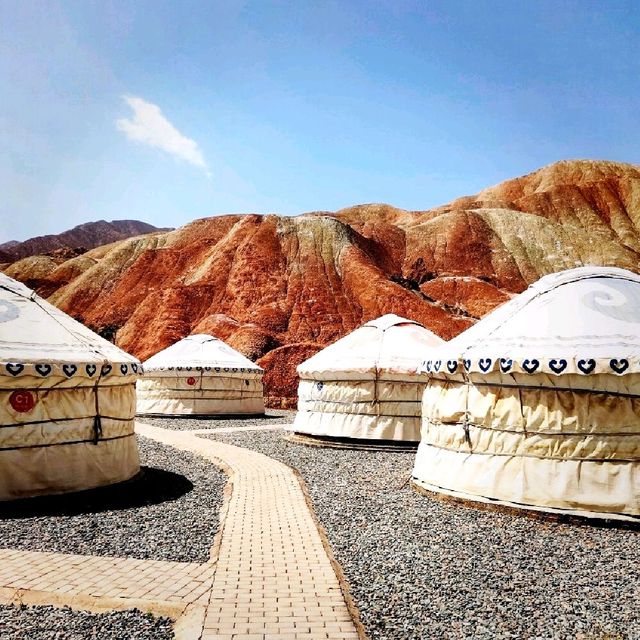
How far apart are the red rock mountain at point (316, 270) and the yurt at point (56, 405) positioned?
15.7 meters

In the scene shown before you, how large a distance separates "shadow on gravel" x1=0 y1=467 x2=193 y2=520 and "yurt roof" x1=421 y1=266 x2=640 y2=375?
298 cm

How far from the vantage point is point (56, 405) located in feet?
17.2

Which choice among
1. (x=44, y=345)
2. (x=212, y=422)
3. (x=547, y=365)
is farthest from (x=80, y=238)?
(x=547, y=365)

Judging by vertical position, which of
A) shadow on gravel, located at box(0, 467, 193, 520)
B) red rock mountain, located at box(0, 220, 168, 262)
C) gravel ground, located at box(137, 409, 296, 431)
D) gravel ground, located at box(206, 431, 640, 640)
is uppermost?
red rock mountain, located at box(0, 220, 168, 262)

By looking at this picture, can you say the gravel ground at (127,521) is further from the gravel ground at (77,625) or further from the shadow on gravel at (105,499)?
the gravel ground at (77,625)

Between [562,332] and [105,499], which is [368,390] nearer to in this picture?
[562,332]

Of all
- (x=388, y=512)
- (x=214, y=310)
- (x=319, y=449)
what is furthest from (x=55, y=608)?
(x=214, y=310)

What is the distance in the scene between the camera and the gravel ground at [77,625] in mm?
2525

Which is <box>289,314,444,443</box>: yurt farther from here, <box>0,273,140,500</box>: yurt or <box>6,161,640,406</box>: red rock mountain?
<box>6,161,640,406</box>: red rock mountain

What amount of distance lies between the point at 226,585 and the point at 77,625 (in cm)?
78

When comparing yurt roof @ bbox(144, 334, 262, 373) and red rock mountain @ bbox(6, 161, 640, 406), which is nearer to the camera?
yurt roof @ bbox(144, 334, 262, 373)

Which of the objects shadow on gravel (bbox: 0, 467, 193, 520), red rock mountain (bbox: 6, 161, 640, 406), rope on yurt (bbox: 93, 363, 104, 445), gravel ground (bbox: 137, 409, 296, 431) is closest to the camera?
shadow on gravel (bbox: 0, 467, 193, 520)

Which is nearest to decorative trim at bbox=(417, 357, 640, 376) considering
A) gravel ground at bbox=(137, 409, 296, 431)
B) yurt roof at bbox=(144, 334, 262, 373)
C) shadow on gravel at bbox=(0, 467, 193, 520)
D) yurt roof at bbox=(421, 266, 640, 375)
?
yurt roof at bbox=(421, 266, 640, 375)

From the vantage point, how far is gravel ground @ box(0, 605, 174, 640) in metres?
2.53
